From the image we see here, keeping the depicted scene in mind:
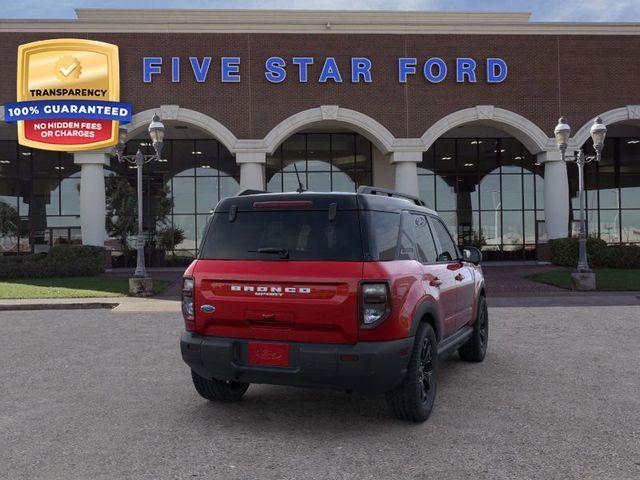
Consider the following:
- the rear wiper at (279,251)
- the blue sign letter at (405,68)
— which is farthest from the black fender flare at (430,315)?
the blue sign letter at (405,68)

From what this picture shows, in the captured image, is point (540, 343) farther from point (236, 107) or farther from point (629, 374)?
Result: point (236, 107)

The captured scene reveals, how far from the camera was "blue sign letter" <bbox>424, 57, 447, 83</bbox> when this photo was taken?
2339 centimetres

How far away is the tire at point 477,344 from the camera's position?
6.80 metres

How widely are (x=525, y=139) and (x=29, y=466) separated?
2406 cm

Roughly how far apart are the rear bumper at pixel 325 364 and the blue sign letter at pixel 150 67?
68.7 ft

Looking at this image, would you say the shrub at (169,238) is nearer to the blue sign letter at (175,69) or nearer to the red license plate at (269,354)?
the blue sign letter at (175,69)

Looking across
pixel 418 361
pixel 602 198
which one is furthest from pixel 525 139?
pixel 418 361

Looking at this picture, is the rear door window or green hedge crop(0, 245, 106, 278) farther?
green hedge crop(0, 245, 106, 278)

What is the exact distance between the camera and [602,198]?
3108cm

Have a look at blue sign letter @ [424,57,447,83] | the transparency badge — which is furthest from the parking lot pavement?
blue sign letter @ [424,57,447,83]

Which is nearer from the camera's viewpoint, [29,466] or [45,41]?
[29,466]

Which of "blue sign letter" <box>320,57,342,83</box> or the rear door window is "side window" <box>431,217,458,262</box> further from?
"blue sign letter" <box>320,57,342,83</box>

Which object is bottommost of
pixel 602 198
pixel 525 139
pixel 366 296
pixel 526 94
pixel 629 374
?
pixel 629 374

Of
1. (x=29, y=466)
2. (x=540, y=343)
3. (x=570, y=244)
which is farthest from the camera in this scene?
(x=570, y=244)
